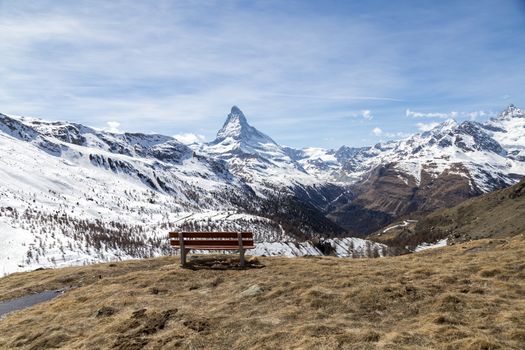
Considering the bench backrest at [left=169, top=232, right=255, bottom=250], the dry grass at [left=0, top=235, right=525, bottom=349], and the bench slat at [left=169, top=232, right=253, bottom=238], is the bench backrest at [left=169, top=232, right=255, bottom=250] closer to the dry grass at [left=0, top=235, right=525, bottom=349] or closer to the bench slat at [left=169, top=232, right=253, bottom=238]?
the bench slat at [left=169, top=232, right=253, bottom=238]

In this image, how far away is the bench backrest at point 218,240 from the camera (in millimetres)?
30625

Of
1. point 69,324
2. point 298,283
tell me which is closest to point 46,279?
point 69,324

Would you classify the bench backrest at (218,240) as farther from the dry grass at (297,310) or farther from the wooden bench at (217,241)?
the dry grass at (297,310)

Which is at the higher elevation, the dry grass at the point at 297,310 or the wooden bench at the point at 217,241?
the wooden bench at the point at 217,241

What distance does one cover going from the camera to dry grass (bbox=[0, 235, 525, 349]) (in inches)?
605

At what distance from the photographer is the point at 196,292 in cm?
2472

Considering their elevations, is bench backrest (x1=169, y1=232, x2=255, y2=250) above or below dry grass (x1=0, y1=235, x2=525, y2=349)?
above

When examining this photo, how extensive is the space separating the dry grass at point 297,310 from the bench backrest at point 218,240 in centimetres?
221

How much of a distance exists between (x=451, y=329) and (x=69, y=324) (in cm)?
1880

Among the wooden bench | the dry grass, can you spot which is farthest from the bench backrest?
the dry grass

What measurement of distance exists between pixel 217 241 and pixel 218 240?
0.11m

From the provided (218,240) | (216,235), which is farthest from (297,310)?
(216,235)

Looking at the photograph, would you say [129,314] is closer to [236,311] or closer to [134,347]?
[134,347]

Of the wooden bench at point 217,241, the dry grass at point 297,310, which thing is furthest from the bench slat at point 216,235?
the dry grass at point 297,310
